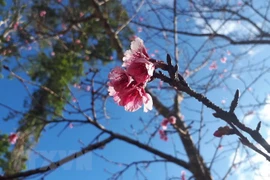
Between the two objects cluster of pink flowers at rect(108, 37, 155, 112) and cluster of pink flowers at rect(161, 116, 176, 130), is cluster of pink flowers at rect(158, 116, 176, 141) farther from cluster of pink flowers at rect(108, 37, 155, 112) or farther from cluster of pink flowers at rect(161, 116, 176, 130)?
cluster of pink flowers at rect(108, 37, 155, 112)

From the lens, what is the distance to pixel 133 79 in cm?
85

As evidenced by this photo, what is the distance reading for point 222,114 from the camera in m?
0.67

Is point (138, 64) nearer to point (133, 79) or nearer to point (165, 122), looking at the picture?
point (133, 79)

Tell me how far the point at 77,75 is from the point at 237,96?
35.8 feet

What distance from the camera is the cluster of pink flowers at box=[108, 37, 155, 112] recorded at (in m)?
0.81

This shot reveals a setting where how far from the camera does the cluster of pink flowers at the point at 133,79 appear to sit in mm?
806

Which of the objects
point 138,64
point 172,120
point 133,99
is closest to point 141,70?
point 138,64

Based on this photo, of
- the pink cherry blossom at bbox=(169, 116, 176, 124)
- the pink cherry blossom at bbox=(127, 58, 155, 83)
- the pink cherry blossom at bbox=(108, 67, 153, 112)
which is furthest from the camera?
the pink cherry blossom at bbox=(169, 116, 176, 124)

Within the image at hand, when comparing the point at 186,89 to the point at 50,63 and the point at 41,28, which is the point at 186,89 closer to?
the point at 41,28

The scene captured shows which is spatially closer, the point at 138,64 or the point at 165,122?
the point at 138,64

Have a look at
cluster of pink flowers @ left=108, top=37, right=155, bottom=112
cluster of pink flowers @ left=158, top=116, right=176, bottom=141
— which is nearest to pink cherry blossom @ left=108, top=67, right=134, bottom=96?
cluster of pink flowers @ left=108, top=37, right=155, bottom=112

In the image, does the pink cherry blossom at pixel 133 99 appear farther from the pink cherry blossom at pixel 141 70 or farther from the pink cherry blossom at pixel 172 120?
the pink cherry blossom at pixel 172 120

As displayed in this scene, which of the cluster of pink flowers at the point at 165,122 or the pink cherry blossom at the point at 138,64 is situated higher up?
the cluster of pink flowers at the point at 165,122

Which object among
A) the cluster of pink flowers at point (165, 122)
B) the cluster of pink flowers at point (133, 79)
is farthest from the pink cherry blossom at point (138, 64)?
the cluster of pink flowers at point (165, 122)
